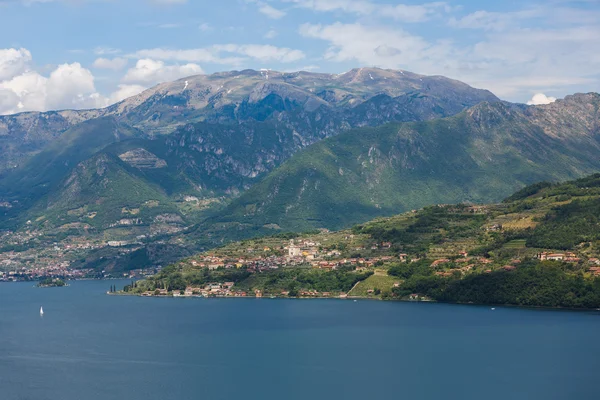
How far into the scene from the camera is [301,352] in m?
92.8

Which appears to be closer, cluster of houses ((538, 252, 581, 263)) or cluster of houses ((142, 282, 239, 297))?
cluster of houses ((538, 252, 581, 263))

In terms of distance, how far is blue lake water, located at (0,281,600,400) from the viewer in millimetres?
77625

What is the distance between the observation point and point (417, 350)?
92.1 meters

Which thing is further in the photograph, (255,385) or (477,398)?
(255,385)

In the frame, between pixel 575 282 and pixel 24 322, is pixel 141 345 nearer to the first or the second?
pixel 24 322

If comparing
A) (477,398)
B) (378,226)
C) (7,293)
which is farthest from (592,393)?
(7,293)

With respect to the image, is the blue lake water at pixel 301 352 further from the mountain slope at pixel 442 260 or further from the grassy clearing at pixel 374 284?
the mountain slope at pixel 442 260

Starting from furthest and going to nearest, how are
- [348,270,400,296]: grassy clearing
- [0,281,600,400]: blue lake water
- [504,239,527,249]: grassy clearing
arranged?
[504,239,527,249]: grassy clearing → [348,270,400,296]: grassy clearing → [0,281,600,400]: blue lake water

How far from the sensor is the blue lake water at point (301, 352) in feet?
255

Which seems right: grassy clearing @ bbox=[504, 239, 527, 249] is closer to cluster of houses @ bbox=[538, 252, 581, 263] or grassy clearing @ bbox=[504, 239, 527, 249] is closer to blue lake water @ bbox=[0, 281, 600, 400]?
cluster of houses @ bbox=[538, 252, 581, 263]

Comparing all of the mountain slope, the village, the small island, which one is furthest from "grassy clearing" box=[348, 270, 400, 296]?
the small island

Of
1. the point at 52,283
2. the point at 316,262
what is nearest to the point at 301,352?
the point at 316,262

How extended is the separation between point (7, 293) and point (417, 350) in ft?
335

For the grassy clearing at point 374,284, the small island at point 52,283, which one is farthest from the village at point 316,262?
the small island at point 52,283
